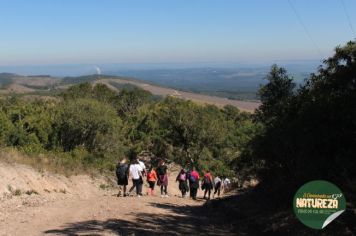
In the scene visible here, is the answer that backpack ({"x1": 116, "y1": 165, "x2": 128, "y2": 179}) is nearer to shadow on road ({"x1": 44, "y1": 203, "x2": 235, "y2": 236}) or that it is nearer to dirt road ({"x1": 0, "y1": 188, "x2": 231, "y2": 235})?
dirt road ({"x1": 0, "y1": 188, "x2": 231, "y2": 235})

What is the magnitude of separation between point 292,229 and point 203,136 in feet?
108

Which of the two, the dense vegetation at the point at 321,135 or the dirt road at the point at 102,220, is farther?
the dense vegetation at the point at 321,135

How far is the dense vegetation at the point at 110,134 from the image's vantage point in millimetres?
29406

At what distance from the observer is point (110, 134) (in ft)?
114

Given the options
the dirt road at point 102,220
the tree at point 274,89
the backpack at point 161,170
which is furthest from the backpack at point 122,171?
the tree at point 274,89

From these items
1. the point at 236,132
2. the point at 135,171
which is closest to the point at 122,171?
the point at 135,171

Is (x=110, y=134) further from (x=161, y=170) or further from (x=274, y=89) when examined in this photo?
(x=274, y=89)

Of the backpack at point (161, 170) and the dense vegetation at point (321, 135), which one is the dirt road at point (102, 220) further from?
the backpack at point (161, 170)

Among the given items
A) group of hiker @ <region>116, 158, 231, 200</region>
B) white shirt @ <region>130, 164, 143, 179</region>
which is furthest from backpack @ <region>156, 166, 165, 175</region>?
white shirt @ <region>130, 164, 143, 179</region>

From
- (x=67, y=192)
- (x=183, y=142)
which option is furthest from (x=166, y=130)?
(x=67, y=192)

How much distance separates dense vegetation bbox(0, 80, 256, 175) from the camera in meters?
29.4

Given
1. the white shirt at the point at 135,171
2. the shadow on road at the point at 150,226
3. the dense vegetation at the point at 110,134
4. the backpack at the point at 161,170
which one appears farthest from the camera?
the dense vegetation at the point at 110,134

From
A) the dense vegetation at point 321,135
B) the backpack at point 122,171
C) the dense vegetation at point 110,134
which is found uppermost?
the dense vegetation at point 321,135

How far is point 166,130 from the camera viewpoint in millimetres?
45469
